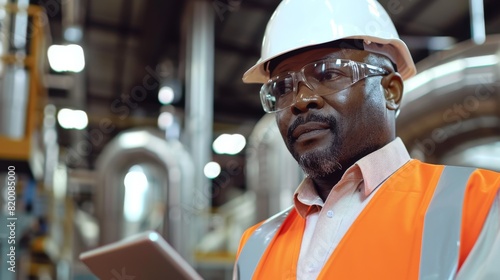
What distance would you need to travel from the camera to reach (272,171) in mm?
5781

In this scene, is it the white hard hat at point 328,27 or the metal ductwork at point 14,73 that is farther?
the metal ductwork at point 14,73

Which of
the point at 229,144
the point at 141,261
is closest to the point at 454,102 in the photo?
the point at 141,261

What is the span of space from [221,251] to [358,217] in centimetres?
683

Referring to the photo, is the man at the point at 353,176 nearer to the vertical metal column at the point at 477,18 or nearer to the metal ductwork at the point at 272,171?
the metal ductwork at the point at 272,171

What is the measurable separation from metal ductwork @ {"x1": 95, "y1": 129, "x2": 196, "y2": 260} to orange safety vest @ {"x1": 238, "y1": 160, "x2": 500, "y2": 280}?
5.42m

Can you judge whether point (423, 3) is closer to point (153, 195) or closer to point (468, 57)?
point (468, 57)

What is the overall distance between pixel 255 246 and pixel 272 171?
398cm

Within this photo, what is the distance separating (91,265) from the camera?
164 cm

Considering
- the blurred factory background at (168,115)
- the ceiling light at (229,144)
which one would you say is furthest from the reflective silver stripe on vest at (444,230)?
the ceiling light at (229,144)

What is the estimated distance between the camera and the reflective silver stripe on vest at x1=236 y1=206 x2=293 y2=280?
5.71 ft

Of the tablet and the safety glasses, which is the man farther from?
the tablet

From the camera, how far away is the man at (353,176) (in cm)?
134

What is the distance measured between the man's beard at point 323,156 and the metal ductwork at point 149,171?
535 centimetres

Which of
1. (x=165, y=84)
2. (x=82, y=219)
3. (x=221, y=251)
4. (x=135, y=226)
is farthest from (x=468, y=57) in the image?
(x=82, y=219)
